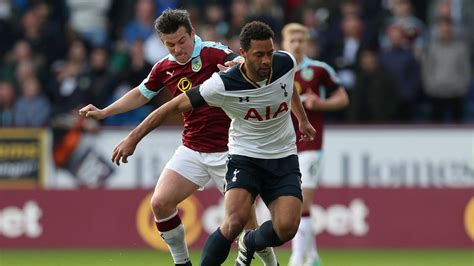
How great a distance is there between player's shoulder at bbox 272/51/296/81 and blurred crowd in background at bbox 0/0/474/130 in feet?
24.8

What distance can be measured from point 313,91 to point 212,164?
277 centimetres

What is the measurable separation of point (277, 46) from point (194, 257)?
3.85m

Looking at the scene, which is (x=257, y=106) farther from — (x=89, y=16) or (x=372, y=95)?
(x=89, y=16)

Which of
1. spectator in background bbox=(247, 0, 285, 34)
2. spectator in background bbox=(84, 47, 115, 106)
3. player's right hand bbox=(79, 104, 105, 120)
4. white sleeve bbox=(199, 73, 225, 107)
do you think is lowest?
spectator in background bbox=(84, 47, 115, 106)

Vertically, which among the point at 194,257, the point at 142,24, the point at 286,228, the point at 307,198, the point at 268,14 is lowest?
the point at 194,257

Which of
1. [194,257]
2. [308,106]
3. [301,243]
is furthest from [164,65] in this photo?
[194,257]

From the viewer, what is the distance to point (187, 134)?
11.3 metres

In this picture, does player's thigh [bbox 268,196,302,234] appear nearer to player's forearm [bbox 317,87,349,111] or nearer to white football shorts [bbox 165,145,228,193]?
white football shorts [bbox 165,145,228,193]

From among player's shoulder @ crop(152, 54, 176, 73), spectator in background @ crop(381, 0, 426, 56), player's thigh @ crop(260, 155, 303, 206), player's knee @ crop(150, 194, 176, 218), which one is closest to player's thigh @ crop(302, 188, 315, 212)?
player's knee @ crop(150, 194, 176, 218)

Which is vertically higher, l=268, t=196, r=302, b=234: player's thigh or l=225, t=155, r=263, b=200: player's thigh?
l=225, t=155, r=263, b=200: player's thigh

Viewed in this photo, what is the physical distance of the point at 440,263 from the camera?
15008mm

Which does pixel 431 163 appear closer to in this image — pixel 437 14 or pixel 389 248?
pixel 389 248

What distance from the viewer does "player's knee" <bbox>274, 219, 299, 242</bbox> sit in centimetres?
1022

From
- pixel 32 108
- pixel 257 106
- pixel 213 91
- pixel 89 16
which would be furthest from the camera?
pixel 89 16
